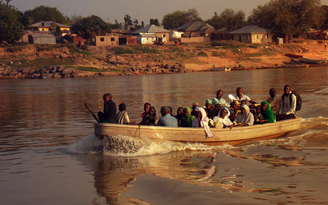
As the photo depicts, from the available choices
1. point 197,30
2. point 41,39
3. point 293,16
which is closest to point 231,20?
point 197,30

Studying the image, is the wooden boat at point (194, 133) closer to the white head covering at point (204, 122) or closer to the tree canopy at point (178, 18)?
the white head covering at point (204, 122)

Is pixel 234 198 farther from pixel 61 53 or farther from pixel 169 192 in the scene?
pixel 61 53

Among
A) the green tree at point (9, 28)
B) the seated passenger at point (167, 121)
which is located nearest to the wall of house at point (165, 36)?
the green tree at point (9, 28)

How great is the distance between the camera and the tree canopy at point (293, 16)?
2515 inches

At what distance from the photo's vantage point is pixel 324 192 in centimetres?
629

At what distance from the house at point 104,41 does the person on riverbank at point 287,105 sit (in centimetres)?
4657

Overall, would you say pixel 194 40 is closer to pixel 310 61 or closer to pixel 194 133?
pixel 310 61

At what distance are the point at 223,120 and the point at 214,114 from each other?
0.84m

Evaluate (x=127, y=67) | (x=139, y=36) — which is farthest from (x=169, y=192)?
(x=139, y=36)

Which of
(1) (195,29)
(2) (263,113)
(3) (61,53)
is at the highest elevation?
(1) (195,29)

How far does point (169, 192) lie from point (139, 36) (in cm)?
5669

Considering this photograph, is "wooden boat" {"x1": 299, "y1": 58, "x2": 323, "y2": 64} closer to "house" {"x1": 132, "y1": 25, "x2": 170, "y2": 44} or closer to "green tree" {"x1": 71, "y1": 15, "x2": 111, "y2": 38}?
"house" {"x1": 132, "y1": 25, "x2": 170, "y2": 44}

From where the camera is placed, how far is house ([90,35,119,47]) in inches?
2218

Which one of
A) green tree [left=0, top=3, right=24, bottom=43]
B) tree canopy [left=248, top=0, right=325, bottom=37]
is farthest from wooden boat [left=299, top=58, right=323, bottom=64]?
green tree [left=0, top=3, right=24, bottom=43]
